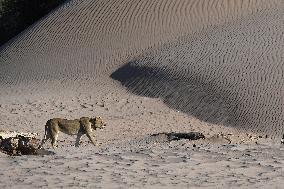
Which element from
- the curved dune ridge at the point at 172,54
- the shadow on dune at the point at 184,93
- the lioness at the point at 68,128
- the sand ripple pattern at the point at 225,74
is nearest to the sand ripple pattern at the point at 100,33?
the curved dune ridge at the point at 172,54

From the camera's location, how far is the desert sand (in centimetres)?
1101

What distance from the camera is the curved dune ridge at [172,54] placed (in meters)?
23.8

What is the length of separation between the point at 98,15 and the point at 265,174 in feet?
89.4

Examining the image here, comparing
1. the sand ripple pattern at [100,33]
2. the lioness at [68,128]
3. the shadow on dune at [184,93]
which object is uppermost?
the sand ripple pattern at [100,33]

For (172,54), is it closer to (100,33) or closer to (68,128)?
(100,33)

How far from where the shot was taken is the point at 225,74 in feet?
83.9

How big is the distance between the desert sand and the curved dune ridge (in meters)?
0.06

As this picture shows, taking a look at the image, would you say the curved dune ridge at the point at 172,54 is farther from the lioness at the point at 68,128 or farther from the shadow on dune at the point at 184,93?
the lioness at the point at 68,128

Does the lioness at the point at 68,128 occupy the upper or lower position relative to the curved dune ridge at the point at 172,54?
lower

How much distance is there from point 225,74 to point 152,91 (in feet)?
10.8

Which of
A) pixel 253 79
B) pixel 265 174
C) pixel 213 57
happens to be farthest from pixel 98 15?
pixel 265 174

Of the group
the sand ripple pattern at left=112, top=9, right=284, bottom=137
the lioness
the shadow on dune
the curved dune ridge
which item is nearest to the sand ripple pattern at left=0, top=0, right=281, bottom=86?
the curved dune ridge

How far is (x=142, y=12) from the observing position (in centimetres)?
3616

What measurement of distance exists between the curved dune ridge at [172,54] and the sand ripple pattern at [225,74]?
0.12 feet
